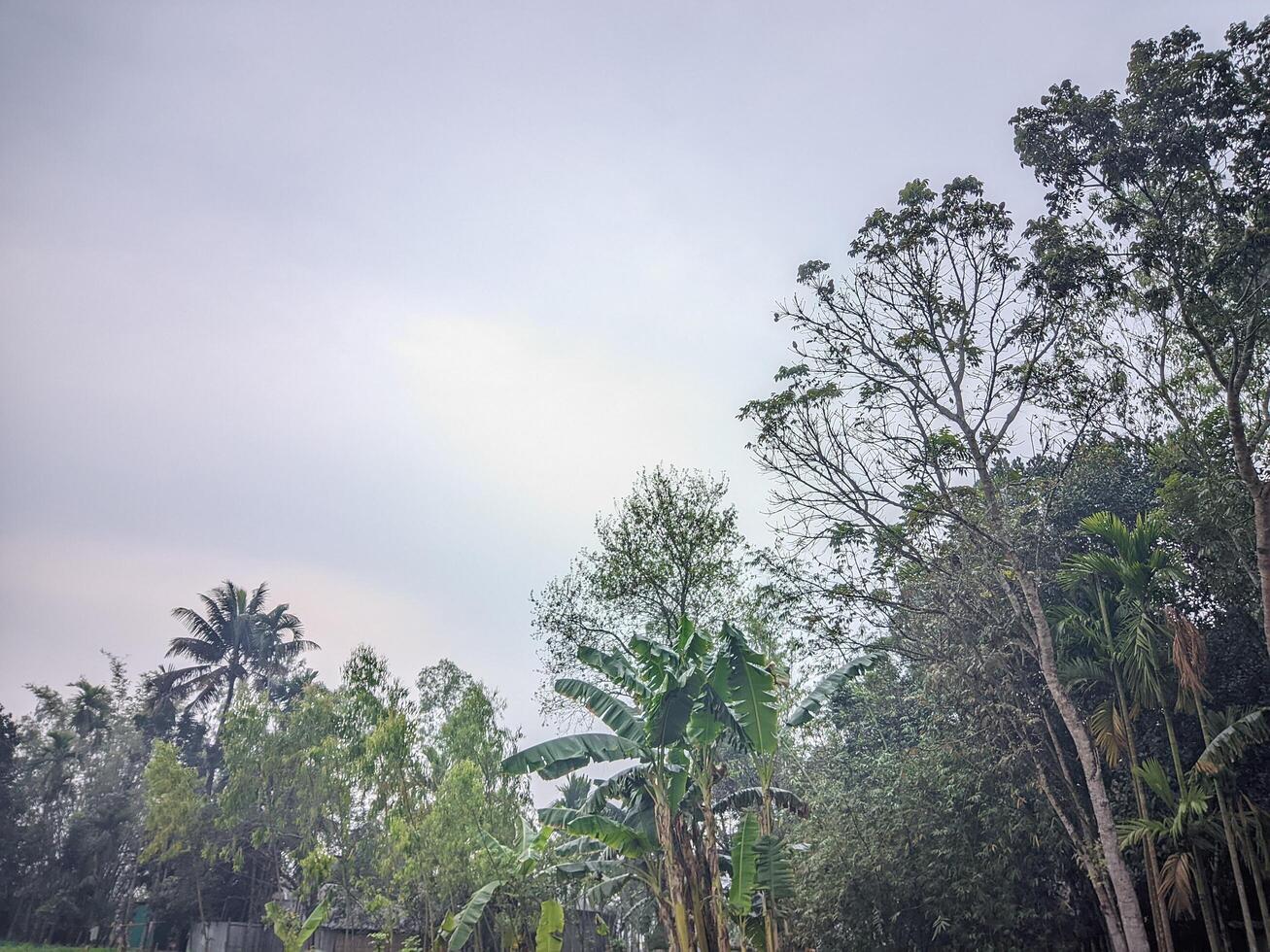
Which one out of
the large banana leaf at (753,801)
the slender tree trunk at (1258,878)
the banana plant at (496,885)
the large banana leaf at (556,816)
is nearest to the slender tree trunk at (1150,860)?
the slender tree trunk at (1258,878)

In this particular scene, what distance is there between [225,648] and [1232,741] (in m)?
45.0

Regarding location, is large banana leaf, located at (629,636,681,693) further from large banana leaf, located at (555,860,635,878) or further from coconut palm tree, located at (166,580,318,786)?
coconut palm tree, located at (166,580,318,786)

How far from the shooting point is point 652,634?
20344mm

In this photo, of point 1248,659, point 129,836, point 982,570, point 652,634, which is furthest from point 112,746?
point 1248,659

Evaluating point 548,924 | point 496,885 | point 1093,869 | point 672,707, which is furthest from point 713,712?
point 496,885

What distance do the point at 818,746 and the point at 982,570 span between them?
927 cm

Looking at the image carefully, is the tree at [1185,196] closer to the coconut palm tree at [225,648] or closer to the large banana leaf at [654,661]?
the large banana leaf at [654,661]

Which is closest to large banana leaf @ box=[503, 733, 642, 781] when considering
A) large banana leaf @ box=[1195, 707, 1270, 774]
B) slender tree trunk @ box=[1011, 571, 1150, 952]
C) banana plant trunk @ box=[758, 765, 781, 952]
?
banana plant trunk @ box=[758, 765, 781, 952]

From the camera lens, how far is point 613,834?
13.4 metres

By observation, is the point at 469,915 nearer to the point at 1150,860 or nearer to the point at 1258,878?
the point at 1150,860

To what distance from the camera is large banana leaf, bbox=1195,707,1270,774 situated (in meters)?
12.6

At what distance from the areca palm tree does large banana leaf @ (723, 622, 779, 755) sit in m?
38.7

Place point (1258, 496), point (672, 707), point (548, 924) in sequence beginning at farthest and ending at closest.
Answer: point (548, 924) → point (672, 707) → point (1258, 496)

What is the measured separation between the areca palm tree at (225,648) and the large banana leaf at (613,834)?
118 ft
